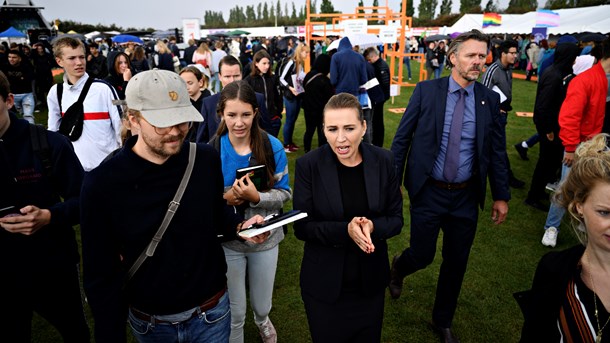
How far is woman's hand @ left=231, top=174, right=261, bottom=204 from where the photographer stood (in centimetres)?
241

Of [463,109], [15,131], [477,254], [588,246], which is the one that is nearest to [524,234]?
[477,254]

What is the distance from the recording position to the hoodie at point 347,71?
7141 millimetres

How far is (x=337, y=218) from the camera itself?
227 centimetres

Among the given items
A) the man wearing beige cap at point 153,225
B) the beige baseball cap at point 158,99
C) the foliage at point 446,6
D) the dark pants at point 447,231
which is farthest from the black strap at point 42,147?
the foliage at point 446,6

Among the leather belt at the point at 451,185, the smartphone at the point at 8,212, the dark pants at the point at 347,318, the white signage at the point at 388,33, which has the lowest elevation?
the dark pants at the point at 347,318

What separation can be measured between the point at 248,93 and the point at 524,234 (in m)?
4.30

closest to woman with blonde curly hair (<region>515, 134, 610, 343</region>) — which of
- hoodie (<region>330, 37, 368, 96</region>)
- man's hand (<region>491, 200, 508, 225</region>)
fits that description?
man's hand (<region>491, 200, 508, 225</region>)

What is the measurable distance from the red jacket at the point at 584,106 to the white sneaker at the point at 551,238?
1.09 m

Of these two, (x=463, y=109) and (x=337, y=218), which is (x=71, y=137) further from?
(x=463, y=109)

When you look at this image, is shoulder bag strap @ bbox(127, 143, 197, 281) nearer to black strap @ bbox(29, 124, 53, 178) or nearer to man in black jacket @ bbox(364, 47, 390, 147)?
black strap @ bbox(29, 124, 53, 178)

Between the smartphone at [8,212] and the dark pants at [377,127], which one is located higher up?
the smartphone at [8,212]

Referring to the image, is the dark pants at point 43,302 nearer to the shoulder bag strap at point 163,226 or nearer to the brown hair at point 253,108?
the shoulder bag strap at point 163,226

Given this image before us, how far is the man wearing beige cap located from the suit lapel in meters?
0.63

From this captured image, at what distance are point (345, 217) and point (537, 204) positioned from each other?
4833 millimetres
